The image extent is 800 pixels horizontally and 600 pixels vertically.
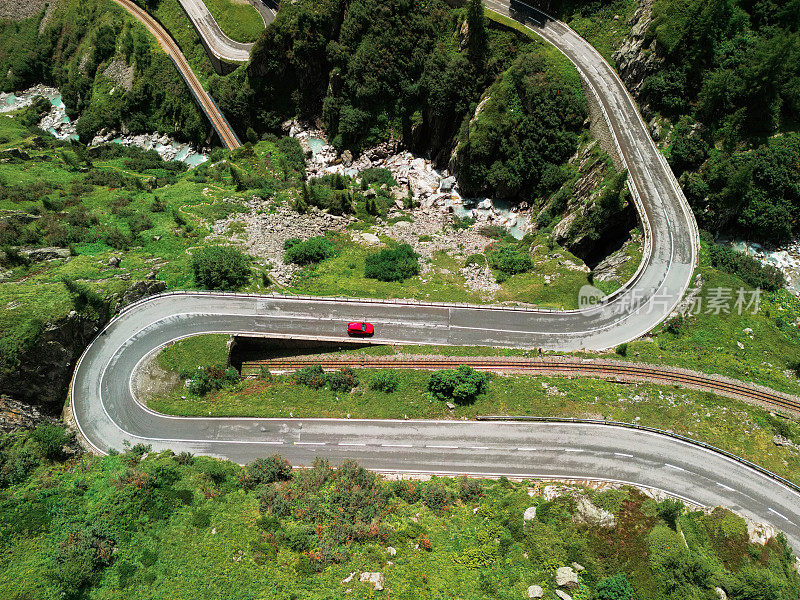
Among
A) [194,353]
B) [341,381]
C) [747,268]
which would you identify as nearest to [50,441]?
[194,353]

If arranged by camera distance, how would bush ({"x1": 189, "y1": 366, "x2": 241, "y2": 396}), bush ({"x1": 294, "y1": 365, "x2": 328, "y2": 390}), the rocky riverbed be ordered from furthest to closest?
the rocky riverbed → bush ({"x1": 294, "y1": 365, "x2": 328, "y2": 390}) → bush ({"x1": 189, "y1": 366, "x2": 241, "y2": 396})

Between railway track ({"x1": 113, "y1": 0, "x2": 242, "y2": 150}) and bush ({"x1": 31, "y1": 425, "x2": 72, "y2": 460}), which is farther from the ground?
railway track ({"x1": 113, "y1": 0, "x2": 242, "y2": 150})

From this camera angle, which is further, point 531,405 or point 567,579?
point 531,405

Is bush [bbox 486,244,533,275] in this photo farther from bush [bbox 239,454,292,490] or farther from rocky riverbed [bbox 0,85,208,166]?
rocky riverbed [bbox 0,85,208,166]

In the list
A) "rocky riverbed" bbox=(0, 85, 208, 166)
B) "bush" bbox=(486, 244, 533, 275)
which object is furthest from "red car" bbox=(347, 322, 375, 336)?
"rocky riverbed" bbox=(0, 85, 208, 166)

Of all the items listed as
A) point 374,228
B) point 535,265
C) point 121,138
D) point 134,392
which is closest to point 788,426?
point 535,265

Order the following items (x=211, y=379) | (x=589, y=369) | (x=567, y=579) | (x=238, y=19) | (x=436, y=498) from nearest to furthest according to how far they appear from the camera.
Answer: (x=567, y=579)
(x=436, y=498)
(x=211, y=379)
(x=589, y=369)
(x=238, y=19)

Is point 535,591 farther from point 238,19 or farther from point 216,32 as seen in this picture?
point 216,32
